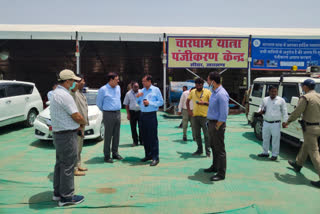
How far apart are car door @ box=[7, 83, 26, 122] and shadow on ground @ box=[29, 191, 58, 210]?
529 centimetres

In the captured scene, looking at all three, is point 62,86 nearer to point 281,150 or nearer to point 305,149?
point 305,149

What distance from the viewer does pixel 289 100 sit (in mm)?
6133

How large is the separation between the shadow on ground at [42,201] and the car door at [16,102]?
5285 mm

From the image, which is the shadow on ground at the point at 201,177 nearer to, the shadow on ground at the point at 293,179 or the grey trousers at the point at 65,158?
the shadow on ground at the point at 293,179

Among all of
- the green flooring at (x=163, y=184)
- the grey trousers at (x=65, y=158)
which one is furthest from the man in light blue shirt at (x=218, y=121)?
the grey trousers at (x=65, y=158)

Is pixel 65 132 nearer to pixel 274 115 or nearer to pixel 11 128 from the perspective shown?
pixel 274 115

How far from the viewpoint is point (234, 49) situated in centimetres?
1262

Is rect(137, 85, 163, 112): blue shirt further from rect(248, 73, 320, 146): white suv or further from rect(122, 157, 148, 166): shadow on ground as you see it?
rect(248, 73, 320, 146): white suv

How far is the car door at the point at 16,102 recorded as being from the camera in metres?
8.07

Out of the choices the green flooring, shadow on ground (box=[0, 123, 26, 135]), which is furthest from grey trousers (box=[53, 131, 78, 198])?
shadow on ground (box=[0, 123, 26, 135])

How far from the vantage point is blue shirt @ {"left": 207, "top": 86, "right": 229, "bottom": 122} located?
4199mm

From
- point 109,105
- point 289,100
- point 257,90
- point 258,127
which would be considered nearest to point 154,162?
point 109,105

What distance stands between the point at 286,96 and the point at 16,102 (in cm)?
798

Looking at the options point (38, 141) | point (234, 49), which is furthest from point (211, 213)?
point (234, 49)
